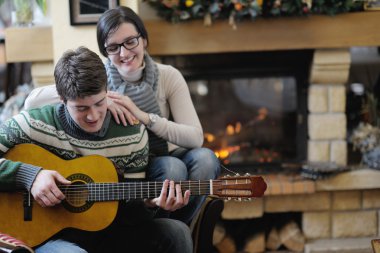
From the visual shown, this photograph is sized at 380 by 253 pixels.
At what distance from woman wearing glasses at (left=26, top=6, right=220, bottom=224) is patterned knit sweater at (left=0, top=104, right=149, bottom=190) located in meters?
0.13

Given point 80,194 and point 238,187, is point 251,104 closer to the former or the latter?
point 238,187

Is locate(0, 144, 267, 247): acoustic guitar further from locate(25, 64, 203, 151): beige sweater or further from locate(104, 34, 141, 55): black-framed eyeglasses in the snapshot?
locate(104, 34, 141, 55): black-framed eyeglasses

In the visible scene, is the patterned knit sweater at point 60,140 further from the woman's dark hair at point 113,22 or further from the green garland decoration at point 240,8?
the green garland decoration at point 240,8

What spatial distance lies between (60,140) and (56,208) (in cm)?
21

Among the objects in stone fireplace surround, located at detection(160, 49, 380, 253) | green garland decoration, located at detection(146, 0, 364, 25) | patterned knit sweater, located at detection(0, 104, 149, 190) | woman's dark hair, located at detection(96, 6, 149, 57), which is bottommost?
stone fireplace surround, located at detection(160, 49, 380, 253)

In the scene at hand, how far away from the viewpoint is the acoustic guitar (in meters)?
1.88

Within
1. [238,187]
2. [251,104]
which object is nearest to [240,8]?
[251,104]

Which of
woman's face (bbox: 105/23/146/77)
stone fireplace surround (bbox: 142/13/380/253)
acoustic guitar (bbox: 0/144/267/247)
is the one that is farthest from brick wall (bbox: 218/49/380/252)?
acoustic guitar (bbox: 0/144/267/247)

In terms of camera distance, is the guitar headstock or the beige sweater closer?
the guitar headstock

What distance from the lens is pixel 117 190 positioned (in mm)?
1886

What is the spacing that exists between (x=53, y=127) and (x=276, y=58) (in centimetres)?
171

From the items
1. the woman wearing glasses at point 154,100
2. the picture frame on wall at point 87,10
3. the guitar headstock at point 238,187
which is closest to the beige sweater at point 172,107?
the woman wearing glasses at point 154,100

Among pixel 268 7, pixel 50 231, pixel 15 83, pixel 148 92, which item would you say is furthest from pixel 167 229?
pixel 15 83

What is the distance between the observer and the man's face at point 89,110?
1.84 metres
